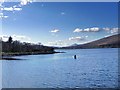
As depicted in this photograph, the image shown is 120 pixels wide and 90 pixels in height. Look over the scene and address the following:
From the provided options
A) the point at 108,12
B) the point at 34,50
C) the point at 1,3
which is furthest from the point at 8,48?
the point at 1,3

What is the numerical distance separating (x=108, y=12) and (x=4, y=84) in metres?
23.2

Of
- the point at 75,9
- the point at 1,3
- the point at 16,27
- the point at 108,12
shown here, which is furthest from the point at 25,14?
the point at 108,12

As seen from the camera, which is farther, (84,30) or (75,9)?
(84,30)

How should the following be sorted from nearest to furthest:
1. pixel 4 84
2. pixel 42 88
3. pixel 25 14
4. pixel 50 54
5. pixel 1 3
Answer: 1. pixel 42 88
2. pixel 4 84
3. pixel 1 3
4. pixel 25 14
5. pixel 50 54

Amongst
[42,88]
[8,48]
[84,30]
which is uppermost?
[84,30]

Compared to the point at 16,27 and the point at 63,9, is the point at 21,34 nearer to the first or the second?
the point at 16,27

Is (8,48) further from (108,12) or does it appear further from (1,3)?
(1,3)

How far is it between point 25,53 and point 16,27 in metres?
13.4

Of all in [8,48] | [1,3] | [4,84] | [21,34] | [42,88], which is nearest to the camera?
[42,88]

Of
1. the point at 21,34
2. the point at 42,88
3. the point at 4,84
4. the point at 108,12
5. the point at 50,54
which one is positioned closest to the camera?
the point at 42,88

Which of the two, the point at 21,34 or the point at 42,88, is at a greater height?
the point at 21,34

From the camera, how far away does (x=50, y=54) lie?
159ft

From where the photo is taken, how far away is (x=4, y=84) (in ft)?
55.9

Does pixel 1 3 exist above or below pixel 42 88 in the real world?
above
